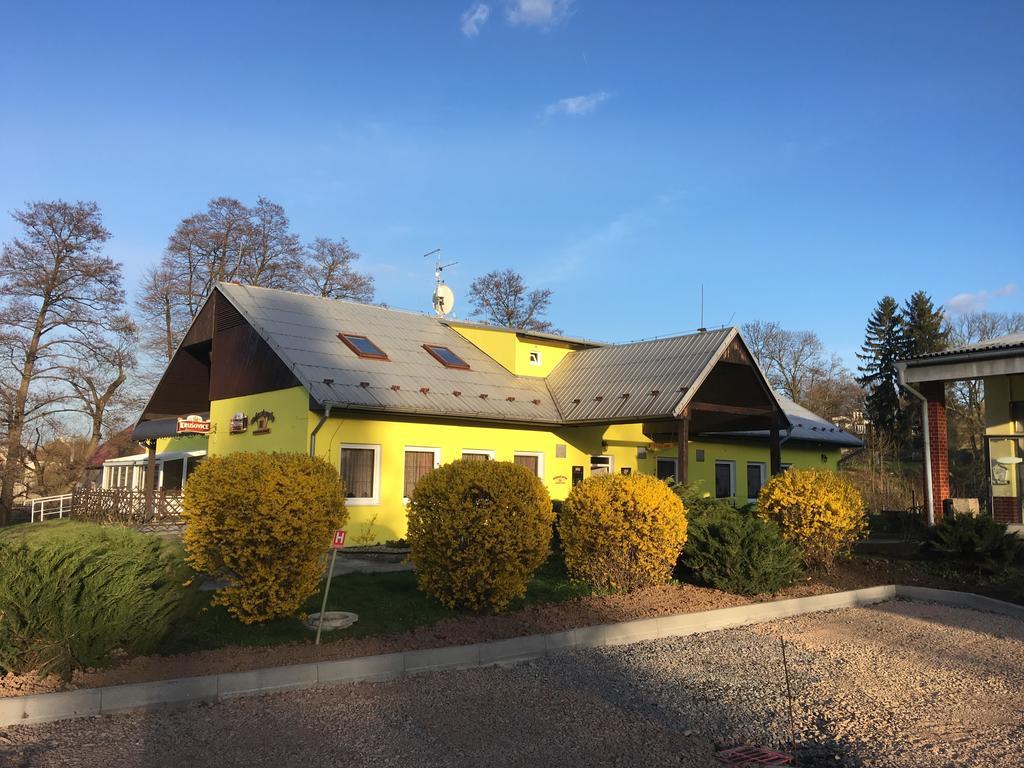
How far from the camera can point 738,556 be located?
12.1 metres

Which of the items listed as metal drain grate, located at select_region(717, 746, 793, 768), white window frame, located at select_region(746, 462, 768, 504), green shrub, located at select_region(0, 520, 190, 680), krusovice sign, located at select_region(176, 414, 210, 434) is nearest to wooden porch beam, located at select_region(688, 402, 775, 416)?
white window frame, located at select_region(746, 462, 768, 504)

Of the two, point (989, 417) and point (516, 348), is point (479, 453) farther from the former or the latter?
point (989, 417)

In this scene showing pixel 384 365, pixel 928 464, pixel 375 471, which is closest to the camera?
pixel 928 464

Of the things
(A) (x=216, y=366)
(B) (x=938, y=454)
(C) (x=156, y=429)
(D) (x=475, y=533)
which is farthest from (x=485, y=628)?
(C) (x=156, y=429)

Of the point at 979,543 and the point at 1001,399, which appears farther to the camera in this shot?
the point at 1001,399

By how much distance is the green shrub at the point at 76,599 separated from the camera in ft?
21.8

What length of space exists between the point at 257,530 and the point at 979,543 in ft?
37.0

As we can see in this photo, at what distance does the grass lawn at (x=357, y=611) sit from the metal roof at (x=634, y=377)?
23.7 feet

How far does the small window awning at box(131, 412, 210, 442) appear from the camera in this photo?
2217cm

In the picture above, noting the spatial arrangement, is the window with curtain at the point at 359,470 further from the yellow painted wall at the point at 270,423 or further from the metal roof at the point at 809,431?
the metal roof at the point at 809,431

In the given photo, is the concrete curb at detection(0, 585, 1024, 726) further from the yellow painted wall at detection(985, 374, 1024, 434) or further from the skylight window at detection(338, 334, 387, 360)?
the skylight window at detection(338, 334, 387, 360)

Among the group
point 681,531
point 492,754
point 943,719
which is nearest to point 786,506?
point 681,531

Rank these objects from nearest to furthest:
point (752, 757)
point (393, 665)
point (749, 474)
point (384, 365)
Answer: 1. point (752, 757)
2. point (393, 665)
3. point (384, 365)
4. point (749, 474)

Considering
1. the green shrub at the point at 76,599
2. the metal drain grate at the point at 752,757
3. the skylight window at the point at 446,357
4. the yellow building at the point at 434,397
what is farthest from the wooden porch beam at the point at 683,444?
the green shrub at the point at 76,599
